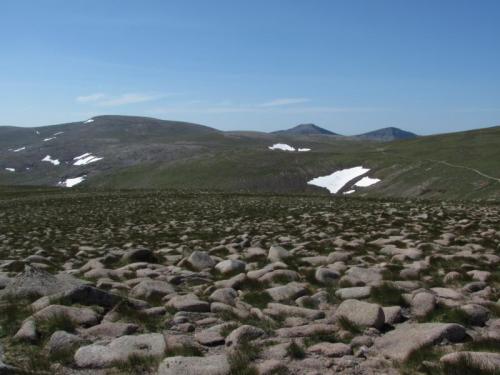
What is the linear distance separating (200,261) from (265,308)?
4735 millimetres

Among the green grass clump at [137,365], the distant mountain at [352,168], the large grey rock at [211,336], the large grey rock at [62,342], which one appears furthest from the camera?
the distant mountain at [352,168]

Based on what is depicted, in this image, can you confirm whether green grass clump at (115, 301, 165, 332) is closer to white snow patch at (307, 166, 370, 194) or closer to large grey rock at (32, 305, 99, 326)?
large grey rock at (32, 305, 99, 326)

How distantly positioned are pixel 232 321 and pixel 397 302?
9.38ft

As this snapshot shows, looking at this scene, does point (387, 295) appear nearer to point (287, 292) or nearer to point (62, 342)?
point (287, 292)

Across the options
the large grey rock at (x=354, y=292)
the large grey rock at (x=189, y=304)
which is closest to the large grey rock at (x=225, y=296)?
the large grey rock at (x=189, y=304)

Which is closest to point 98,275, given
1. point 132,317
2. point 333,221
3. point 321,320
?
point 132,317

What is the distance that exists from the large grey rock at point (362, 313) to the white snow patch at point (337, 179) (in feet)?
300

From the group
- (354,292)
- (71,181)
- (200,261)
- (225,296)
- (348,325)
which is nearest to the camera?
(348,325)

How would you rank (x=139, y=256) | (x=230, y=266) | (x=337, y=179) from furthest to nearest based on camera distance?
(x=337, y=179), (x=139, y=256), (x=230, y=266)

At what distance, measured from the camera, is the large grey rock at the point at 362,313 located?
311 inches

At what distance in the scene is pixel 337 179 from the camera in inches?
4198

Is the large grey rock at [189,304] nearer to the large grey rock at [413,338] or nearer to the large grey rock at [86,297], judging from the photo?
the large grey rock at [86,297]

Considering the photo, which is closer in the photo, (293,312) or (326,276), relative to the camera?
(293,312)

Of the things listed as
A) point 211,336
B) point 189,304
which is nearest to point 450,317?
point 211,336
